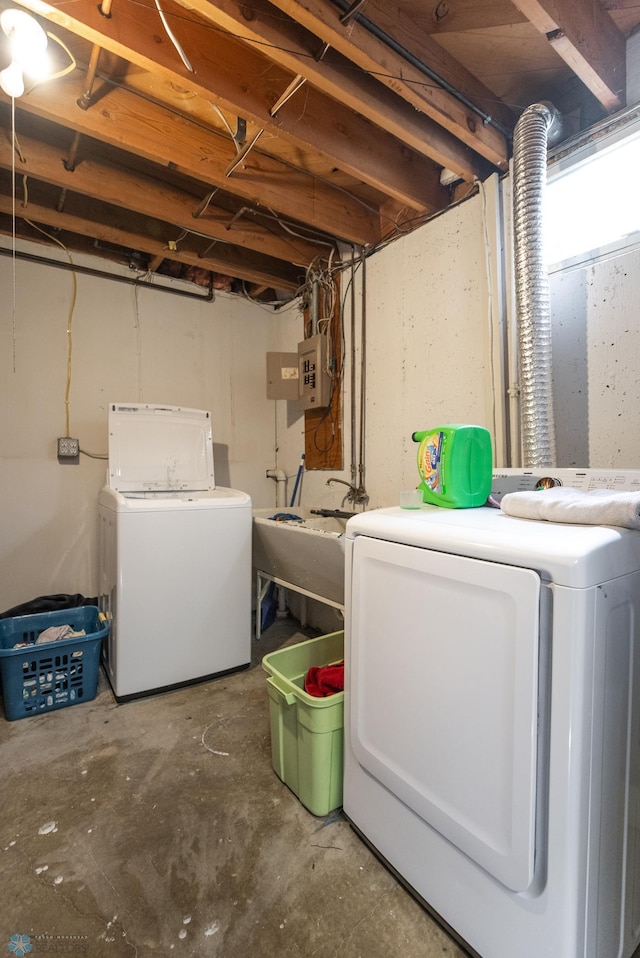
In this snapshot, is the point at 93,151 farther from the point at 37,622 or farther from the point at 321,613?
the point at 321,613

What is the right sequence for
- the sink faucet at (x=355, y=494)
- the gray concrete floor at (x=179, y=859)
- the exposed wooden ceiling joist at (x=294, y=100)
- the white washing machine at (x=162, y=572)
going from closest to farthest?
the gray concrete floor at (x=179, y=859) < the exposed wooden ceiling joist at (x=294, y=100) < the white washing machine at (x=162, y=572) < the sink faucet at (x=355, y=494)

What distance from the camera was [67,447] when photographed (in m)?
2.51

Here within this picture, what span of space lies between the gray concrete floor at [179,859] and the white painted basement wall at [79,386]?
3.36 ft

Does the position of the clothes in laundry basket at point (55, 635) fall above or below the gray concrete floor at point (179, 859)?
above

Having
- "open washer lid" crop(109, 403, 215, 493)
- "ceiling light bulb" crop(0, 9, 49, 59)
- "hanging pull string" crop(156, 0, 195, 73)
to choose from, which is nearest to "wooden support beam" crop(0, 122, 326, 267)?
"ceiling light bulb" crop(0, 9, 49, 59)

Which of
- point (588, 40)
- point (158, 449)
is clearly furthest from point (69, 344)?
point (588, 40)

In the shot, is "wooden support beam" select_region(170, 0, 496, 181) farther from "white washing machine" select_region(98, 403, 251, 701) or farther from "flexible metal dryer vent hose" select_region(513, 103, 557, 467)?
"white washing machine" select_region(98, 403, 251, 701)

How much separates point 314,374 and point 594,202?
152 centimetres

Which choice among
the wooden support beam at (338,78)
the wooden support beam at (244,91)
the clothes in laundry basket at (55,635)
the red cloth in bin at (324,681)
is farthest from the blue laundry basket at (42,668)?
the wooden support beam at (338,78)

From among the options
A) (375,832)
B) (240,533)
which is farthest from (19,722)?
(375,832)

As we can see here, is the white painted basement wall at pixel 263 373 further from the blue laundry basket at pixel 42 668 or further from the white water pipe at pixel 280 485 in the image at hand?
the blue laundry basket at pixel 42 668

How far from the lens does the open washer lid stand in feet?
7.66

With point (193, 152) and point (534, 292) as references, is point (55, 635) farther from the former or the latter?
point (534, 292)

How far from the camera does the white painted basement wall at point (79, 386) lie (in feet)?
7.89
